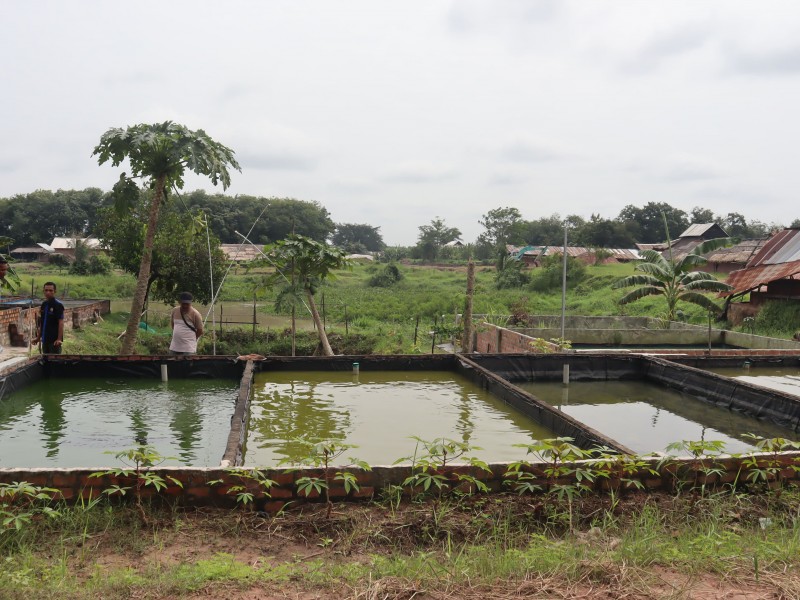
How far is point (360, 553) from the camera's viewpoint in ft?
10.1

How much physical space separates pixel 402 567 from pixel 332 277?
9036 millimetres

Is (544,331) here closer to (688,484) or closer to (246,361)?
(246,361)

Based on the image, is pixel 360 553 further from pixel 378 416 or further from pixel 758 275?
pixel 758 275

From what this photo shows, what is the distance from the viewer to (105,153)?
8773mm

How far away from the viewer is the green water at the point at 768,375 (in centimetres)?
950

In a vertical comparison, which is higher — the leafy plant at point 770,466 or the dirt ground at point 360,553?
the leafy plant at point 770,466

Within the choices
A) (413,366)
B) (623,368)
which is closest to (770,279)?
(623,368)

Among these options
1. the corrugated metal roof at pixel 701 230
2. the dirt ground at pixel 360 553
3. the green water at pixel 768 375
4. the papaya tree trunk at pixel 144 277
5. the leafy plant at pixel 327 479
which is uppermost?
the corrugated metal roof at pixel 701 230

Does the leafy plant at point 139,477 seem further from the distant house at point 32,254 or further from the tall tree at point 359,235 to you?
the tall tree at point 359,235

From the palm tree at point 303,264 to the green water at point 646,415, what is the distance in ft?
13.4

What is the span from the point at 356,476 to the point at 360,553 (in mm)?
581

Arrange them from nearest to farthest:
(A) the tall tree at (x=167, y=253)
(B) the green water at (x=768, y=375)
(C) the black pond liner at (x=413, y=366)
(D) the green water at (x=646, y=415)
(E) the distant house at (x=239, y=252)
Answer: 1. (D) the green water at (x=646, y=415)
2. (C) the black pond liner at (x=413, y=366)
3. (B) the green water at (x=768, y=375)
4. (A) the tall tree at (x=167, y=253)
5. (E) the distant house at (x=239, y=252)

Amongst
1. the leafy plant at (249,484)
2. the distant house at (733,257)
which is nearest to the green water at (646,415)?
the leafy plant at (249,484)

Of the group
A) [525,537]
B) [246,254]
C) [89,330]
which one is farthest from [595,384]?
[246,254]
